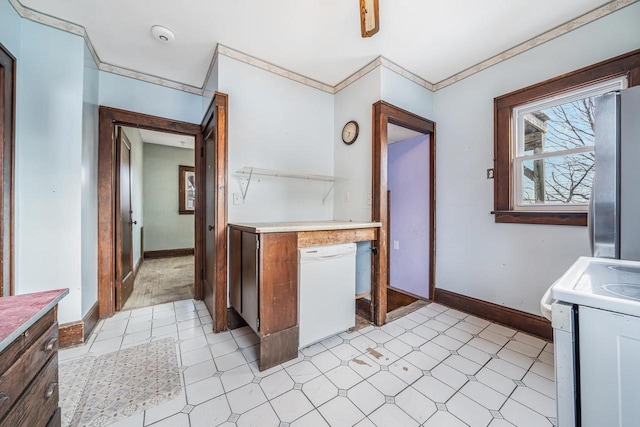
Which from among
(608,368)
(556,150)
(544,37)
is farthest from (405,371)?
(544,37)

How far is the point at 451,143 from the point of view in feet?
8.90

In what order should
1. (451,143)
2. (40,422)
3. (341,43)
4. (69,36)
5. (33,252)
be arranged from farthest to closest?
(451,143) → (341,43) → (69,36) → (33,252) → (40,422)

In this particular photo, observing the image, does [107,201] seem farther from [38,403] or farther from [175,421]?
[175,421]

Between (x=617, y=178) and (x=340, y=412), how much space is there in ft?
5.97

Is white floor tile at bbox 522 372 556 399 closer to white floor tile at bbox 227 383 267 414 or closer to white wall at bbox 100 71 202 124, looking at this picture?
white floor tile at bbox 227 383 267 414

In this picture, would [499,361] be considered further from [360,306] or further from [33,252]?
[33,252]

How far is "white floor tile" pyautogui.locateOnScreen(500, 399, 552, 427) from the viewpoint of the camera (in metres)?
1.23

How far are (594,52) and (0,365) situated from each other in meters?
3.62

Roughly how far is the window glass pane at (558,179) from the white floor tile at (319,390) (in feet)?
7.61

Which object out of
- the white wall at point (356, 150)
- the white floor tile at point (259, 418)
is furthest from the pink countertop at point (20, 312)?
the white wall at point (356, 150)

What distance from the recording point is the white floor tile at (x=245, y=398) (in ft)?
4.38

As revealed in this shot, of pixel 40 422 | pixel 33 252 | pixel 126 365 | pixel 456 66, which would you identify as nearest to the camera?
pixel 40 422

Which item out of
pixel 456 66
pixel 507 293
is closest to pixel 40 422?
pixel 507 293

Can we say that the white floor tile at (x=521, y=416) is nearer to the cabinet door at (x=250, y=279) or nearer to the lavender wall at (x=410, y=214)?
the cabinet door at (x=250, y=279)
